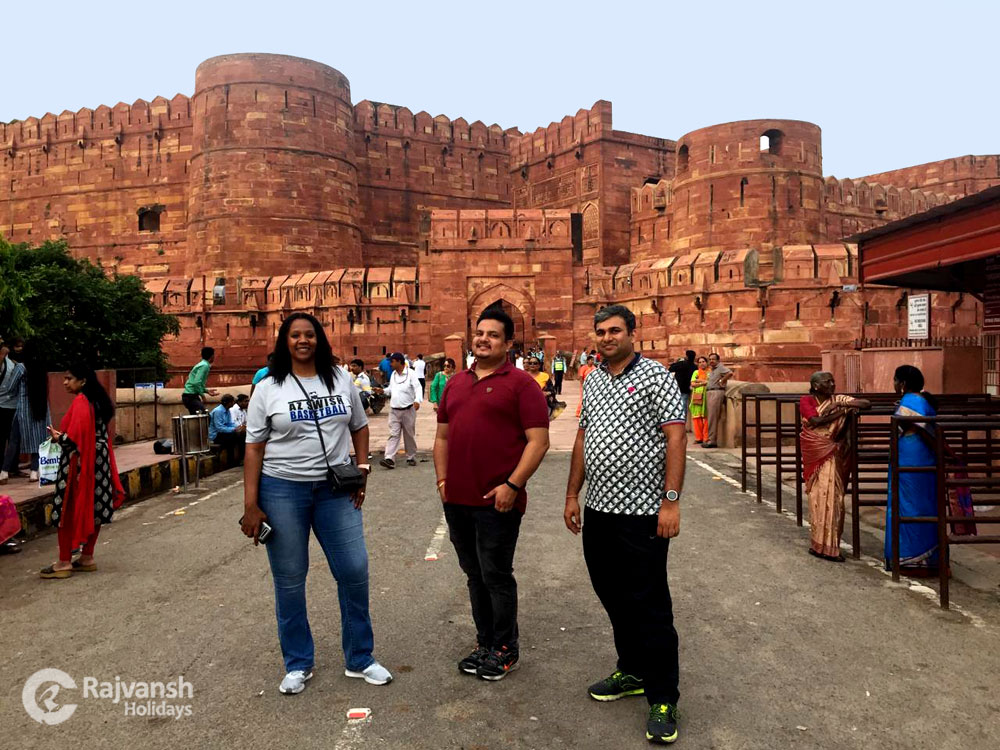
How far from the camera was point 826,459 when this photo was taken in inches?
196

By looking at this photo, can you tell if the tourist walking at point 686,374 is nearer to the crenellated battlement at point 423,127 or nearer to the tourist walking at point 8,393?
the tourist walking at point 8,393

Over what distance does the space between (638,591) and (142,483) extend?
6660mm

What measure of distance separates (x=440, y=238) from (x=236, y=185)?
11688 mm

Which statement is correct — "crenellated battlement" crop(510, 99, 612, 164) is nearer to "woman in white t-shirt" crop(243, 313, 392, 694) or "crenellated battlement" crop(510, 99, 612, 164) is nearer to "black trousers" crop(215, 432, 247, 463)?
"black trousers" crop(215, 432, 247, 463)

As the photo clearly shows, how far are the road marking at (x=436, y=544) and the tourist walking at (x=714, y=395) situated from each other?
6352 millimetres

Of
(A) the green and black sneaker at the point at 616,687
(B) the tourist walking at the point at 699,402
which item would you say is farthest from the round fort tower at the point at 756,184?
(A) the green and black sneaker at the point at 616,687

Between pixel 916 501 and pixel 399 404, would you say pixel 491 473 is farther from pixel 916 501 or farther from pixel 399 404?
pixel 399 404

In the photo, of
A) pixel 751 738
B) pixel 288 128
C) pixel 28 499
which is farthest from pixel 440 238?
pixel 751 738

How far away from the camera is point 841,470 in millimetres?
4953

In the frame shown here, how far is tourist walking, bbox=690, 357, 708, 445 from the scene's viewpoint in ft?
36.7

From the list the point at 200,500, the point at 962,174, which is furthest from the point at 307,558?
the point at 962,174

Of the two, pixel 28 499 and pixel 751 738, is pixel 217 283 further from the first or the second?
pixel 751 738

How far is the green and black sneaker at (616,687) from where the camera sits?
9.22 feet

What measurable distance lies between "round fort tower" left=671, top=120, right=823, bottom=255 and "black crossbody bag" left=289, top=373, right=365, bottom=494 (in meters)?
25.7
